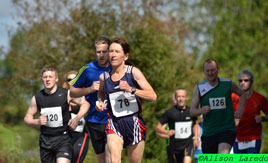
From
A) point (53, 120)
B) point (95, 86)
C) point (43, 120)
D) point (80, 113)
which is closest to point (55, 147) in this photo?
point (53, 120)

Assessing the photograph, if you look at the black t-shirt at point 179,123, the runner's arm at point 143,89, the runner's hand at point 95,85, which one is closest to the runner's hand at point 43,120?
the runner's hand at point 95,85

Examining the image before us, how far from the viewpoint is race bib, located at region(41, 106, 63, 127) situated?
7.55 m

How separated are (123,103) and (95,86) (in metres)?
0.73

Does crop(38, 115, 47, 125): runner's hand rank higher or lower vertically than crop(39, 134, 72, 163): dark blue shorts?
higher

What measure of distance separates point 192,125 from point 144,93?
4.84 m

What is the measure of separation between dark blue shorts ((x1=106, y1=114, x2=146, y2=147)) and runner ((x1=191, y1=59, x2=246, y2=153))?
152 cm

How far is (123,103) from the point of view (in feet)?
20.5

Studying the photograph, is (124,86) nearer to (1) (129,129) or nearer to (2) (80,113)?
(1) (129,129)

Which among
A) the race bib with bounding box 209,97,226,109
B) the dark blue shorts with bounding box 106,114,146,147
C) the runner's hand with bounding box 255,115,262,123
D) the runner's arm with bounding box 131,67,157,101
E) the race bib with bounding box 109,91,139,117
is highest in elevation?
the runner's arm with bounding box 131,67,157,101

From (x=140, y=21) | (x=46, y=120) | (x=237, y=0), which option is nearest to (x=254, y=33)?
(x=237, y=0)

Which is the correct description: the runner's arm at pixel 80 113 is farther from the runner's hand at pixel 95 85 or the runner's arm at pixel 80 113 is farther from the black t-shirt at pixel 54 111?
the runner's hand at pixel 95 85

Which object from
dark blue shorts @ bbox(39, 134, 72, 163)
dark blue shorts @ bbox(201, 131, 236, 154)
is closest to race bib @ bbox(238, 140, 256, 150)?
dark blue shorts @ bbox(201, 131, 236, 154)

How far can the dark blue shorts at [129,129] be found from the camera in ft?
20.6

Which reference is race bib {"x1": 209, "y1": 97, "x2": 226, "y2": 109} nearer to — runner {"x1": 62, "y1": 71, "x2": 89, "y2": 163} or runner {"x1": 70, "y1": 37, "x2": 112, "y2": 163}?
runner {"x1": 70, "y1": 37, "x2": 112, "y2": 163}
